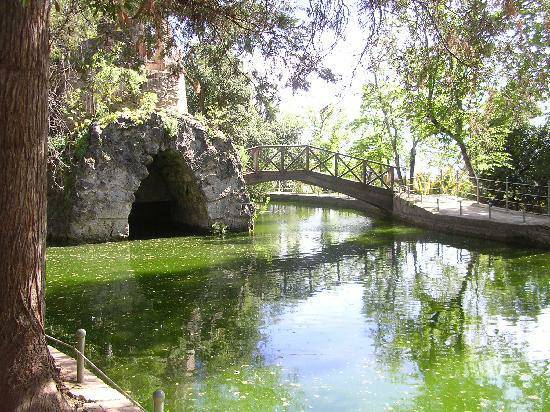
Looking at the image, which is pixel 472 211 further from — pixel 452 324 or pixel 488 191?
pixel 452 324

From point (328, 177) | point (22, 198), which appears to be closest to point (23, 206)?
point (22, 198)

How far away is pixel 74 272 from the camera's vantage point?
13.4m

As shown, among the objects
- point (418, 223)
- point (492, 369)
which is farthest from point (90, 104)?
point (492, 369)

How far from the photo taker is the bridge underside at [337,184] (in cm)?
2345

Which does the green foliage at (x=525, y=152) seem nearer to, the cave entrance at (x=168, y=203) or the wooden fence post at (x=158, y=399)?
the cave entrance at (x=168, y=203)

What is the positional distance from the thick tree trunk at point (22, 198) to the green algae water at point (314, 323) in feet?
6.61

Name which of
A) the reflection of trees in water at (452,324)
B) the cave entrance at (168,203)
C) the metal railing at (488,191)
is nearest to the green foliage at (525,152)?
the metal railing at (488,191)

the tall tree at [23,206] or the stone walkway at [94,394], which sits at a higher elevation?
the tall tree at [23,206]

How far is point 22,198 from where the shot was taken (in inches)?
176

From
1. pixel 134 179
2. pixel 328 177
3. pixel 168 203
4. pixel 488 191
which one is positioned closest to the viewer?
pixel 134 179

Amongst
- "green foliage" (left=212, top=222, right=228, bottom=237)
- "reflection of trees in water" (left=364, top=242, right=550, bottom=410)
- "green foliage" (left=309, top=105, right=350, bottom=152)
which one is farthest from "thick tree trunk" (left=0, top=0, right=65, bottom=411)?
"green foliage" (left=309, top=105, right=350, bottom=152)

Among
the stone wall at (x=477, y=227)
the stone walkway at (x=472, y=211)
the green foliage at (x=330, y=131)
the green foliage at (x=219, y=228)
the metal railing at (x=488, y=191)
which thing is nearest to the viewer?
the stone wall at (x=477, y=227)

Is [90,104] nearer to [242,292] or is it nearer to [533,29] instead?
[242,292]

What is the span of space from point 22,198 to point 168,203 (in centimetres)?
2074
